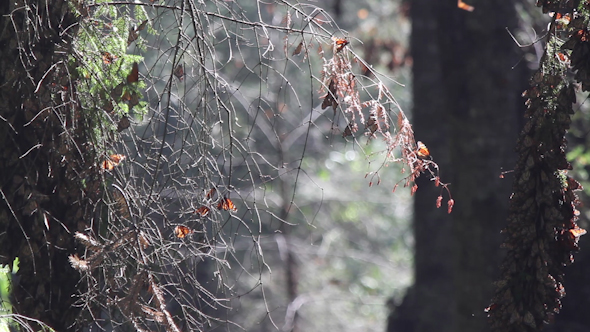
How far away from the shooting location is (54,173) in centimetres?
337

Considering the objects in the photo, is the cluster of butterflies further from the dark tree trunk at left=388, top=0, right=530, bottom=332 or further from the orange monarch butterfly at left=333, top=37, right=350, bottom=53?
the dark tree trunk at left=388, top=0, right=530, bottom=332

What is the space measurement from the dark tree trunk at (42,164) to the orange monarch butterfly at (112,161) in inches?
2.5

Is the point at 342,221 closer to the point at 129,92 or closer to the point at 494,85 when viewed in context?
the point at 494,85

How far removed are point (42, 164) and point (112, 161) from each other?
1.12ft

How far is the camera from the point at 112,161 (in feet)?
11.1

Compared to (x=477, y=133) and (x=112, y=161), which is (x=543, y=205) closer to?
(x=112, y=161)

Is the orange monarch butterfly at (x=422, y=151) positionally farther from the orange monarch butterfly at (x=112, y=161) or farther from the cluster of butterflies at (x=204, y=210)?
the orange monarch butterfly at (x=112, y=161)

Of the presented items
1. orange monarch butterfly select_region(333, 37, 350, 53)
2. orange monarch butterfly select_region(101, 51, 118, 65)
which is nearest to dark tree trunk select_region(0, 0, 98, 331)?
orange monarch butterfly select_region(101, 51, 118, 65)

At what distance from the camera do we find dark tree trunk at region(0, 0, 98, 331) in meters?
3.26

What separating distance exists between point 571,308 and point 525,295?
424 centimetres

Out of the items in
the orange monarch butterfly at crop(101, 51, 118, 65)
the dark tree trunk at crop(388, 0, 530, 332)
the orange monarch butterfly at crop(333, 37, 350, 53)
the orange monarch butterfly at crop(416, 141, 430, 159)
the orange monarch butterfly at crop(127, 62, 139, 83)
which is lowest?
the dark tree trunk at crop(388, 0, 530, 332)

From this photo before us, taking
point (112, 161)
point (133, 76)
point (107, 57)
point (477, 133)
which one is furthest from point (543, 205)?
point (477, 133)

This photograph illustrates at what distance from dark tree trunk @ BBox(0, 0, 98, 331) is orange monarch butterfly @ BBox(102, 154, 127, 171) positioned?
63 mm

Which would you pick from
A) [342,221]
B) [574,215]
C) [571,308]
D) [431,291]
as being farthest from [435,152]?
[342,221]
